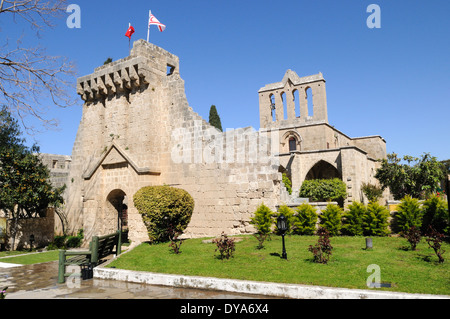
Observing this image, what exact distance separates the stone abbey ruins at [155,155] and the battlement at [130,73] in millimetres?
46

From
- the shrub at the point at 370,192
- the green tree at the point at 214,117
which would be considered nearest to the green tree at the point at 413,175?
the shrub at the point at 370,192

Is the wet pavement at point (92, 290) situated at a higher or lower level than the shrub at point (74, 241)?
higher

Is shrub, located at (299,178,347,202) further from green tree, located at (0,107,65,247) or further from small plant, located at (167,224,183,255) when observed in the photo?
green tree, located at (0,107,65,247)

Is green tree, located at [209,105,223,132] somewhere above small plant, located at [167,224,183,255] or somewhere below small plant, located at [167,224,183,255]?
above

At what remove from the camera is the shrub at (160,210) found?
11383 millimetres

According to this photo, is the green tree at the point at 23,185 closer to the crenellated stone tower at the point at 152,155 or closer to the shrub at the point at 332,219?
the crenellated stone tower at the point at 152,155

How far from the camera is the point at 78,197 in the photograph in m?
18.3

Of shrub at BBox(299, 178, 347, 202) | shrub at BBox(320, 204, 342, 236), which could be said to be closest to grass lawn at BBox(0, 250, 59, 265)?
shrub at BBox(320, 204, 342, 236)

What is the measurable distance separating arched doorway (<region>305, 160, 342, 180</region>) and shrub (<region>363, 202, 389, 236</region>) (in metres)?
20.9

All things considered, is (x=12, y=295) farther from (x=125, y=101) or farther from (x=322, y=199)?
(x=322, y=199)

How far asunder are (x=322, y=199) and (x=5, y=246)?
832 inches

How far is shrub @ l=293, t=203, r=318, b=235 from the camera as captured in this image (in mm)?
11617

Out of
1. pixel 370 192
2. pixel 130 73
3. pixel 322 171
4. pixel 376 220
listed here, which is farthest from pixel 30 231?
pixel 322 171
